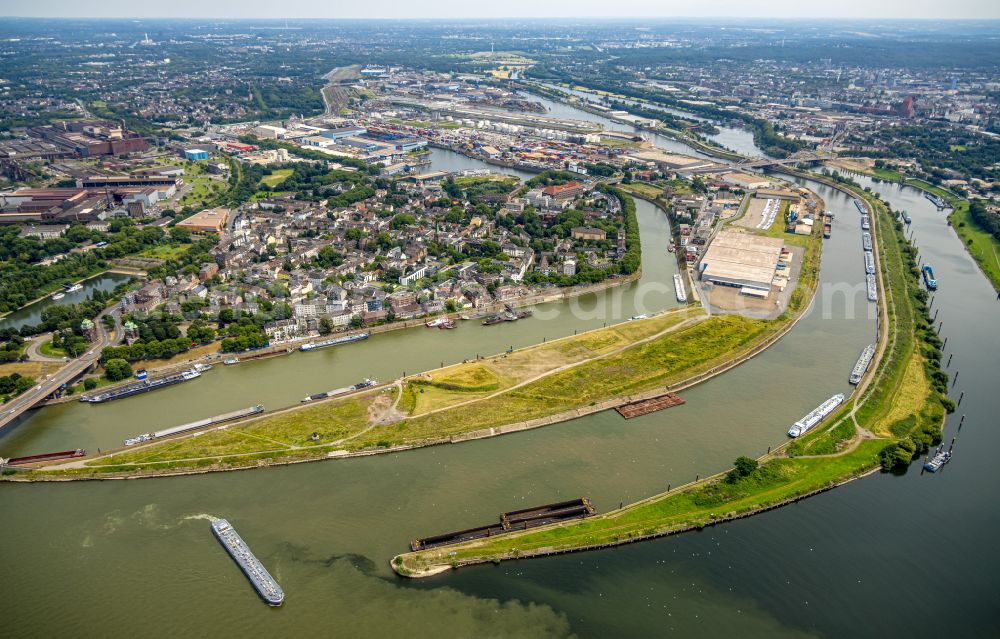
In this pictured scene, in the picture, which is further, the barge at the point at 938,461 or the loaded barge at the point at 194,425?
the loaded barge at the point at 194,425

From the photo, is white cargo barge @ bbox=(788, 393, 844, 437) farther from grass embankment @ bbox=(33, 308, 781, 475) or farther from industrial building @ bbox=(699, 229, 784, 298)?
industrial building @ bbox=(699, 229, 784, 298)

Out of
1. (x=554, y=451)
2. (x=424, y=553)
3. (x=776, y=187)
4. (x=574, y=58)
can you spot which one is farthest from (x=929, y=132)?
(x=574, y=58)

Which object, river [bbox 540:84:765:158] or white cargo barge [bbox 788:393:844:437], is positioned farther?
river [bbox 540:84:765:158]

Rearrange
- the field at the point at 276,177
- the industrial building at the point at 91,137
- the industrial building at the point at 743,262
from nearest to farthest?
the industrial building at the point at 743,262, the field at the point at 276,177, the industrial building at the point at 91,137

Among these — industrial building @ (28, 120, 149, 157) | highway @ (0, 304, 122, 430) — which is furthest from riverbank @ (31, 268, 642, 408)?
industrial building @ (28, 120, 149, 157)

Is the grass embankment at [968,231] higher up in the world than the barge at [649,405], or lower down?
higher up

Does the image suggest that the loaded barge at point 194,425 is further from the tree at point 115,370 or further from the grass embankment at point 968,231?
the grass embankment at point 968,231

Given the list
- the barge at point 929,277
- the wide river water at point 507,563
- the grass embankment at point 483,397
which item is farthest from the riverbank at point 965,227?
the grass embankment at point 483,397
